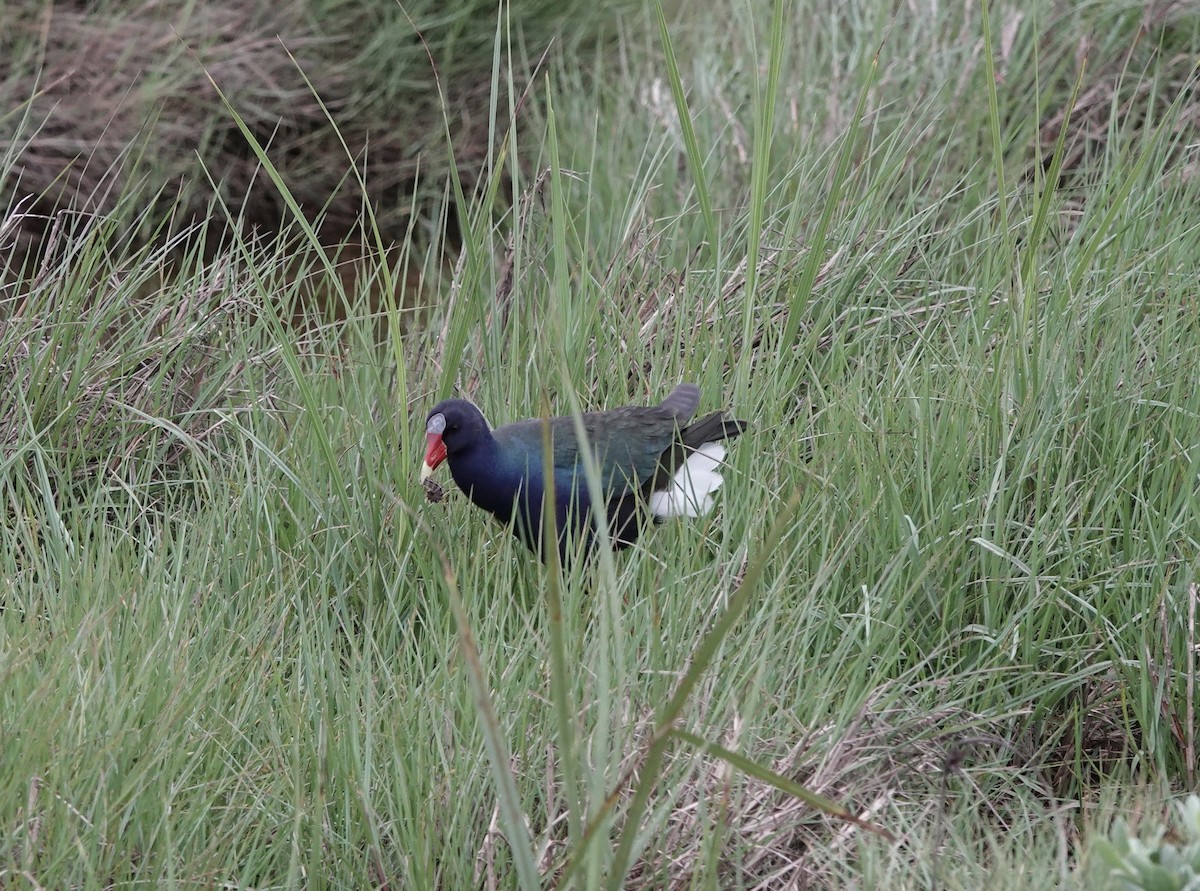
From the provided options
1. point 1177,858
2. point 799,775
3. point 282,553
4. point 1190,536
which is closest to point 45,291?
point 282,553

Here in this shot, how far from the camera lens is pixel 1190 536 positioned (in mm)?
2451

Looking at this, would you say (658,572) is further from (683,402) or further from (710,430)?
(683,402)

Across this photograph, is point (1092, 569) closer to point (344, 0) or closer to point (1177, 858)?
point (1177, 858)

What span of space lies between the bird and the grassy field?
3.2 inches

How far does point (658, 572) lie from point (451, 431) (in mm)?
557

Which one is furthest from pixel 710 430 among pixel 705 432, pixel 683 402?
pixel 683 402

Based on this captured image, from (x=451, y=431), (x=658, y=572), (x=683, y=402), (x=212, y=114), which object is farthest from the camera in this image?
(x=212, y=114)

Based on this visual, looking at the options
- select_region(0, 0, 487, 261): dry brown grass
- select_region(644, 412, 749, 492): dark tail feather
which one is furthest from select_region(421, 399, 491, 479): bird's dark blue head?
select_region(0, 0, 487, 261): dry brown grass

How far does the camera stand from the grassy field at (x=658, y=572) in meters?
1.87

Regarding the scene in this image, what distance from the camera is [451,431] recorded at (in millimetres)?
2662

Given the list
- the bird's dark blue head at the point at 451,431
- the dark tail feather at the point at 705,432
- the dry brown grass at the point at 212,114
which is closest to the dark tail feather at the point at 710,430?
the dark tail feather at the point at 705,432

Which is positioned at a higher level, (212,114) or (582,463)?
(212,114)

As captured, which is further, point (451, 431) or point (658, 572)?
point (451, 431)

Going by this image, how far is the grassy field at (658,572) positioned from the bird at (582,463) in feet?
0.27
